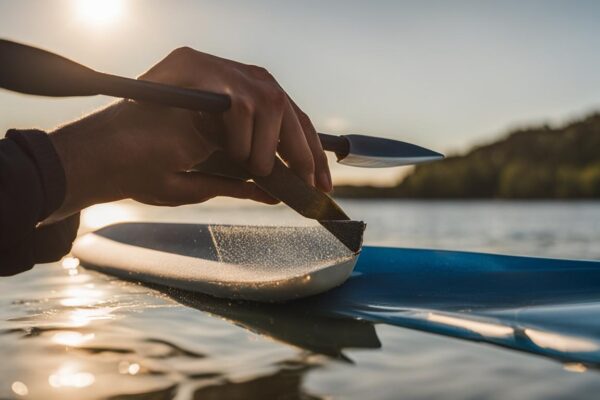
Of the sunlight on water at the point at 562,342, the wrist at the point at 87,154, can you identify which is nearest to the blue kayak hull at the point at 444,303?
the sunlight on water at the point at 562,342

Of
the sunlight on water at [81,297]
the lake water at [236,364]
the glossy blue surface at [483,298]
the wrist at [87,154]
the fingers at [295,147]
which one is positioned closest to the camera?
the lake water at [236,364]

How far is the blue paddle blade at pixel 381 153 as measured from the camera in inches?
83.8

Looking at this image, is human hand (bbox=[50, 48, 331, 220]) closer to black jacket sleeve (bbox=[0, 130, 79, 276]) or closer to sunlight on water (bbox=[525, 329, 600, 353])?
black jacket sleeve (bbox=[0, 130, 79, 276])

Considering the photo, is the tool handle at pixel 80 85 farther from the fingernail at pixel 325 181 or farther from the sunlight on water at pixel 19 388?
the sunlight on water at pixel 19 388

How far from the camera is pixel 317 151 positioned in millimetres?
1739

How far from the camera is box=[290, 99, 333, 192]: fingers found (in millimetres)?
1692

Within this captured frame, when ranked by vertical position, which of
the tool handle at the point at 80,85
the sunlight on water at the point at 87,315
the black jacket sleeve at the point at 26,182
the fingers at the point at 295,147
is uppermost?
the tool handle at the point at 80,85

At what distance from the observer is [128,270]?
3.35 metres

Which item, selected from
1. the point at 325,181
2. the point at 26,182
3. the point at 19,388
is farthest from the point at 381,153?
the point at 19,388

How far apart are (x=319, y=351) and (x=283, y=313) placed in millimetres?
522

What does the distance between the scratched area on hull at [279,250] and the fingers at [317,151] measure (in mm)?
371

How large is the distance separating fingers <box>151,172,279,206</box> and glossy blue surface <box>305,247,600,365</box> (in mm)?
519

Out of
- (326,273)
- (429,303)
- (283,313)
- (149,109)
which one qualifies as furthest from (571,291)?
(149,109)

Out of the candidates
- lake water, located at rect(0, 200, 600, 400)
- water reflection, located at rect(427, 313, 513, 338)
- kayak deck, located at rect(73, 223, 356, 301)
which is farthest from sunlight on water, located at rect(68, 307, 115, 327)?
water reflection, located at rect(427, 313, 513, 338)
